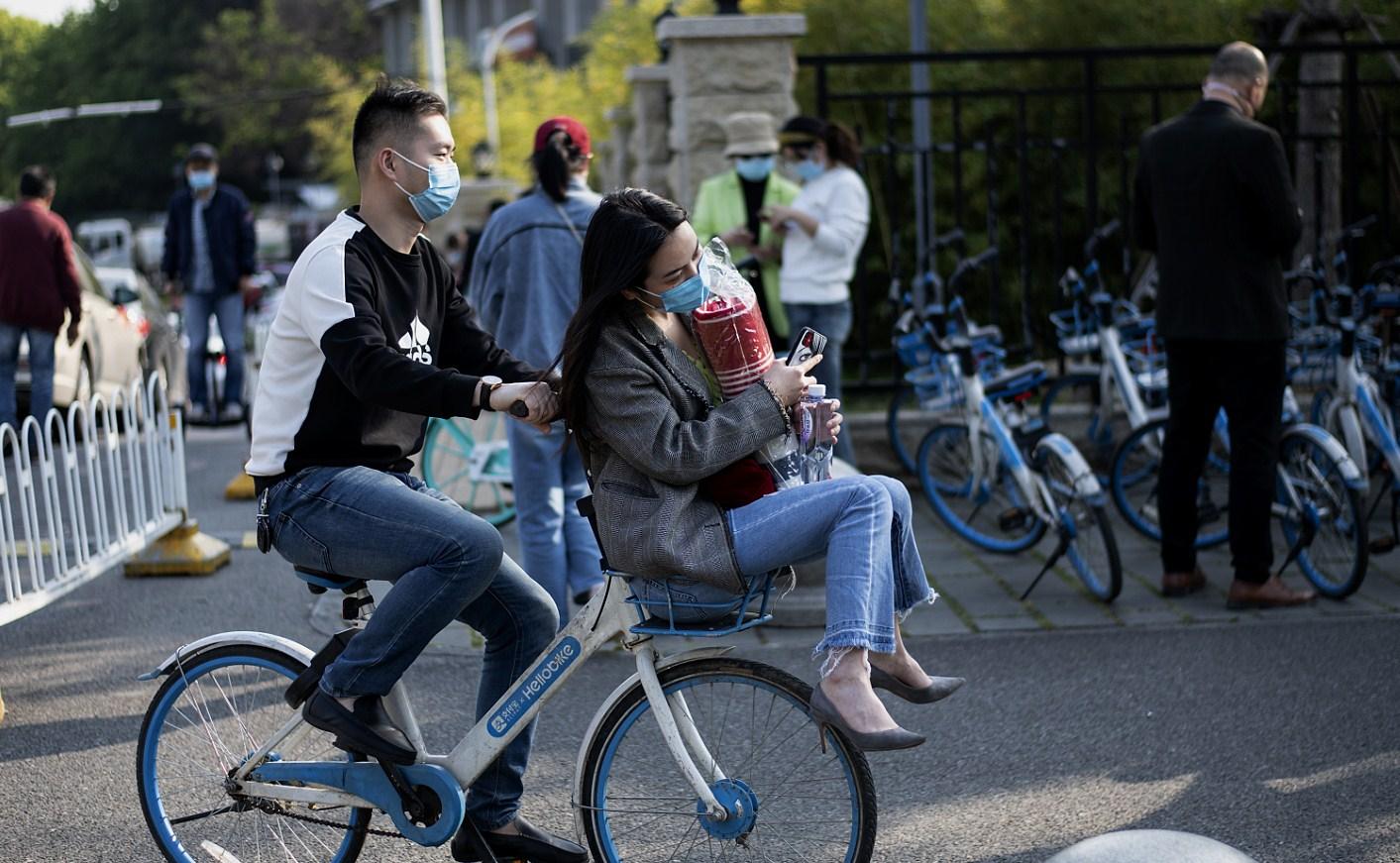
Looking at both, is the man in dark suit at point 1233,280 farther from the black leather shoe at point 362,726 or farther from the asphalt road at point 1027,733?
the black leather shoe at point 362,726

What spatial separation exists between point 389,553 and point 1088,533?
412cm

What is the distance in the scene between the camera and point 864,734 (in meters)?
3.33

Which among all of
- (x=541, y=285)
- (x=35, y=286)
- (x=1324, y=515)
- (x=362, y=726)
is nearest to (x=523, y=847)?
(x=362, y=726)

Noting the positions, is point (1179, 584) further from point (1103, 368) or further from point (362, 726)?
point (362, 726)

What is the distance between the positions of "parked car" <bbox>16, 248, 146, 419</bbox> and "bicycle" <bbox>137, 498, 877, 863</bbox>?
862cm

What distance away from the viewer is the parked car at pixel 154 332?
15.1 metres

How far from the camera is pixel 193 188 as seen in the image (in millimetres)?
12055

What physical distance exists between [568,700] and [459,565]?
7.39 feet

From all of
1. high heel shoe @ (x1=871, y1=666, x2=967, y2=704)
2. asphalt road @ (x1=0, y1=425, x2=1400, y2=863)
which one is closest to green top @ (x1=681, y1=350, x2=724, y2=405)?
high heel shoe @ (x1=871, y1=666, x2=967, y2=704)

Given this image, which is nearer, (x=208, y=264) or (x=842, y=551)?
(x=842, y=551)

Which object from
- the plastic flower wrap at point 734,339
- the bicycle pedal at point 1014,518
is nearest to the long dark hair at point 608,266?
the plastic flower wrap at point 734,339

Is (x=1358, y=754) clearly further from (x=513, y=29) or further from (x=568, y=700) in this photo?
(x=513, y=29)

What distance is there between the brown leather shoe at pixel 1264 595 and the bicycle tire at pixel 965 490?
104 centimetres

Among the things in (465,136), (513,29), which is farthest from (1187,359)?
(513,29)
